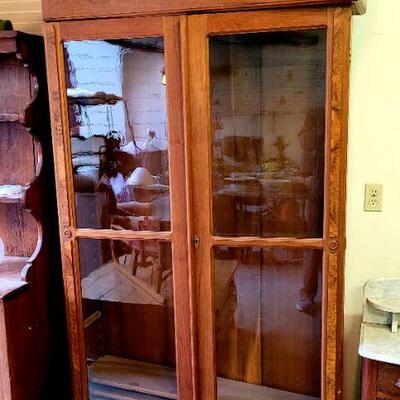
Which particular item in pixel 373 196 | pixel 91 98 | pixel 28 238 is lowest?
pixel 28 238

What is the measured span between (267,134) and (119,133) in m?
0.53

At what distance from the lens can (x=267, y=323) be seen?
5.61ft

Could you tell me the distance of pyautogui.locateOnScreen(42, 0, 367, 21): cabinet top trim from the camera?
4.67ft

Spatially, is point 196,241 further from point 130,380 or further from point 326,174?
point 130,380

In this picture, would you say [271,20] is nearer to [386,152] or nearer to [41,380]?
[386,152]

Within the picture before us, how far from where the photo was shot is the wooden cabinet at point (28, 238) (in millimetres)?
1797

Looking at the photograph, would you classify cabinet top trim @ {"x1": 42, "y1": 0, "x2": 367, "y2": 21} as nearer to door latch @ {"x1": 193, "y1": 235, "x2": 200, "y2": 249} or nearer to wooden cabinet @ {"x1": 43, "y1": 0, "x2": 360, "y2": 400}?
wooden cabinet @ {"x1": 43, "y1": 0, "x2": 360, "y2": 400}

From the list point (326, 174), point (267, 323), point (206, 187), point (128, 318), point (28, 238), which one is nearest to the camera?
point (326, 174)

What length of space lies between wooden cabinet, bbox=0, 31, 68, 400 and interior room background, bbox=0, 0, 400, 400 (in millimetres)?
1190

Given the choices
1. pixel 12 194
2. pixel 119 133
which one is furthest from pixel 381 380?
pixel 12 194

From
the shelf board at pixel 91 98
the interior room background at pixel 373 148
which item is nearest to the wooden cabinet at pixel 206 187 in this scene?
the shelf board at pixel 91 98

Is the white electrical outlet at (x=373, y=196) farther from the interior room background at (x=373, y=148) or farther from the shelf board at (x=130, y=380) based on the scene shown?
the shelf board at (x=130, y=380)

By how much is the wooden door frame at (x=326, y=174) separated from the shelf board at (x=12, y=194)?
70 centimetres

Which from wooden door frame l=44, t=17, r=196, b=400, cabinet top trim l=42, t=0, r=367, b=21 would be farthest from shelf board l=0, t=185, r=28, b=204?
cabinet top trim l=42, t=0, r=367, b=21
